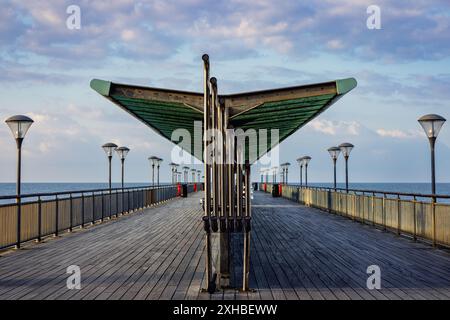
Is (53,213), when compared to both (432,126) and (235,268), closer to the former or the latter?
(235,268)

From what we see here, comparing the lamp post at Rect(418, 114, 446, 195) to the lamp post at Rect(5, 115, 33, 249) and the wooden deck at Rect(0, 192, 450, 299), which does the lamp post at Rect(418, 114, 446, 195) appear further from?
the lamp post at Rect(5, 115, 33, 249)

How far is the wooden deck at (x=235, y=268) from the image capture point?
7.61 m

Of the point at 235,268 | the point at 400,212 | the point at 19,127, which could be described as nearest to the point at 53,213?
the point at 19,127

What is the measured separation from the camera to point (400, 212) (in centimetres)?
1466

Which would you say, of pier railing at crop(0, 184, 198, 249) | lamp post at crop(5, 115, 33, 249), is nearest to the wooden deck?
pier railing at crop(0, 184, 198, 249)

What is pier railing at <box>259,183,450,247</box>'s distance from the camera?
12.1 meters

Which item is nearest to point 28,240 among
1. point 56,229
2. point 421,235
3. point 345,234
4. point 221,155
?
point 56,229

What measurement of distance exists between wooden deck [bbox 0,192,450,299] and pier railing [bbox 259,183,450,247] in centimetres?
40

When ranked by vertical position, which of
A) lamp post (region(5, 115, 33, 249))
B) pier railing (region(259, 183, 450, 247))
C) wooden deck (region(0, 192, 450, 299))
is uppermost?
lamp post (region(5, 115, 33, 249))

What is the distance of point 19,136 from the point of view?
13.1 m

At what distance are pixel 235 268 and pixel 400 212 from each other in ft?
22.9

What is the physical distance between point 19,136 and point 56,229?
2982 millimetres

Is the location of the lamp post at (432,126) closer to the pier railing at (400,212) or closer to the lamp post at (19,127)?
the pier railing at (400,212)

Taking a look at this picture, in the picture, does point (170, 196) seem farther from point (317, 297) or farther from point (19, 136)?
point (317, 297)
